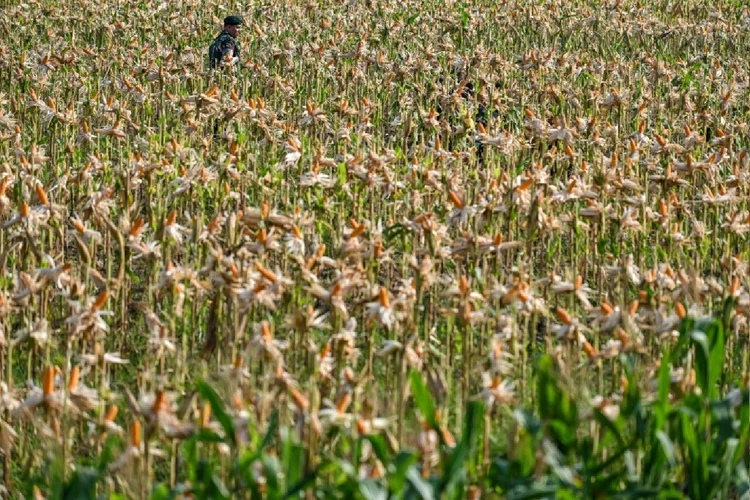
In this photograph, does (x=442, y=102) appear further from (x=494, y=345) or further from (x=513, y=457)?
(x=513, y=457)

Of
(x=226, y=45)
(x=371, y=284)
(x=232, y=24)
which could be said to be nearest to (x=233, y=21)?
(x=232, y=24)

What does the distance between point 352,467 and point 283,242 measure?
3005 millimetres

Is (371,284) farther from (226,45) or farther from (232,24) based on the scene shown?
(232,24)

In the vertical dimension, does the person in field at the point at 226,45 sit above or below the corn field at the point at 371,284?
above

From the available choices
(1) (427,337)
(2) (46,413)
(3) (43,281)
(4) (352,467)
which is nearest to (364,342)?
(1) (427,337)

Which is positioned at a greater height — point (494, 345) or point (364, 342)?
point (494, 345)

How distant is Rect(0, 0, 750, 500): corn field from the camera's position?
346cm

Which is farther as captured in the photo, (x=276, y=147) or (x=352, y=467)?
(x=276, y=147)

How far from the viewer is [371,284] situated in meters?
5.22

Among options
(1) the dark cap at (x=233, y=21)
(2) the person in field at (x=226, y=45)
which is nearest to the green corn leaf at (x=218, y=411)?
(2) the person in field at (x=226, y=45)

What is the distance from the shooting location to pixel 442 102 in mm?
9000

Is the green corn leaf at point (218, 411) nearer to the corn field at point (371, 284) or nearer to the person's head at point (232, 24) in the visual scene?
the corn field at point (371, 284)

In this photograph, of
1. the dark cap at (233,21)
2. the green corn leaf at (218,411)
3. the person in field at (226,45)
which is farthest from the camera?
the dark cap at (233,21)

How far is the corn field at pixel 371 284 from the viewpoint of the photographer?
11.3 ft
